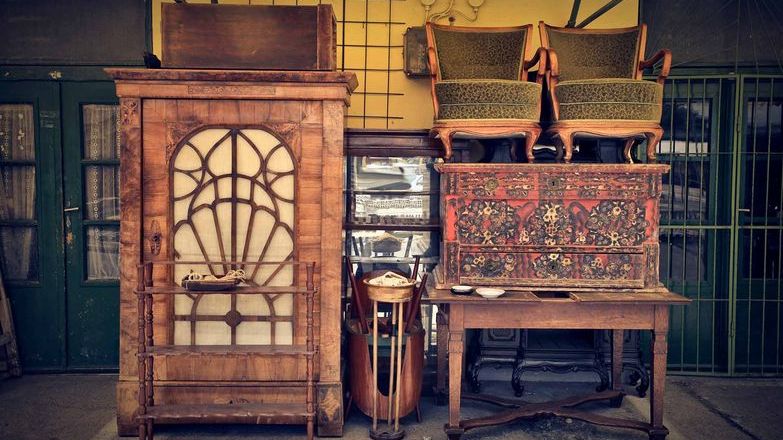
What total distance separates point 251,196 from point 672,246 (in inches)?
140

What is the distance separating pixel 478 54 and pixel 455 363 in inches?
87.4

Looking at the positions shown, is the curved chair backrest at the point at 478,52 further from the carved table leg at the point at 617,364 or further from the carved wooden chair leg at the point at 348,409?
the carved wooden chair leg at the point at 348,409

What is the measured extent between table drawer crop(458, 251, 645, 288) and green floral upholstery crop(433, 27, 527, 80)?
53.4 inches

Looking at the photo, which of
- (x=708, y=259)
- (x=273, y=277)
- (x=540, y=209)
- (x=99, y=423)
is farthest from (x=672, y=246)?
(x=99, y=423)

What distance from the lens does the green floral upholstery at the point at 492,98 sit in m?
4.46

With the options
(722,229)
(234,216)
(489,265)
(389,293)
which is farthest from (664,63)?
(234,216)

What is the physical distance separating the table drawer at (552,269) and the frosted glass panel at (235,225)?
122 cm

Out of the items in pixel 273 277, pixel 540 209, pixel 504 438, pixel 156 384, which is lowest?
pixel 504 438

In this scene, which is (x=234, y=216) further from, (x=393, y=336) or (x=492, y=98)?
(x=492, y=98)

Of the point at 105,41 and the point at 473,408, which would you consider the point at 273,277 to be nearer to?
the point at 473,408

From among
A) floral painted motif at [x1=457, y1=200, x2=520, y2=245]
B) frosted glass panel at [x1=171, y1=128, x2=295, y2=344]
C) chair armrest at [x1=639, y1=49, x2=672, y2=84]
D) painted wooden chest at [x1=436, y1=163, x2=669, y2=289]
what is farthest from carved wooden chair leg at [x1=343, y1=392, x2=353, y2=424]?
chair armrest at [x1=639, y1=49, x2=672, y2=84]

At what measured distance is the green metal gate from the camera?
18.8 ft

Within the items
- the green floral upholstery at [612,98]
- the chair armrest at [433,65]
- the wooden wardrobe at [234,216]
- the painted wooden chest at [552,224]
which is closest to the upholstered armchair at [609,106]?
the green floral upholstery at [612,98]

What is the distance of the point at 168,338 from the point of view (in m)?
4.53
